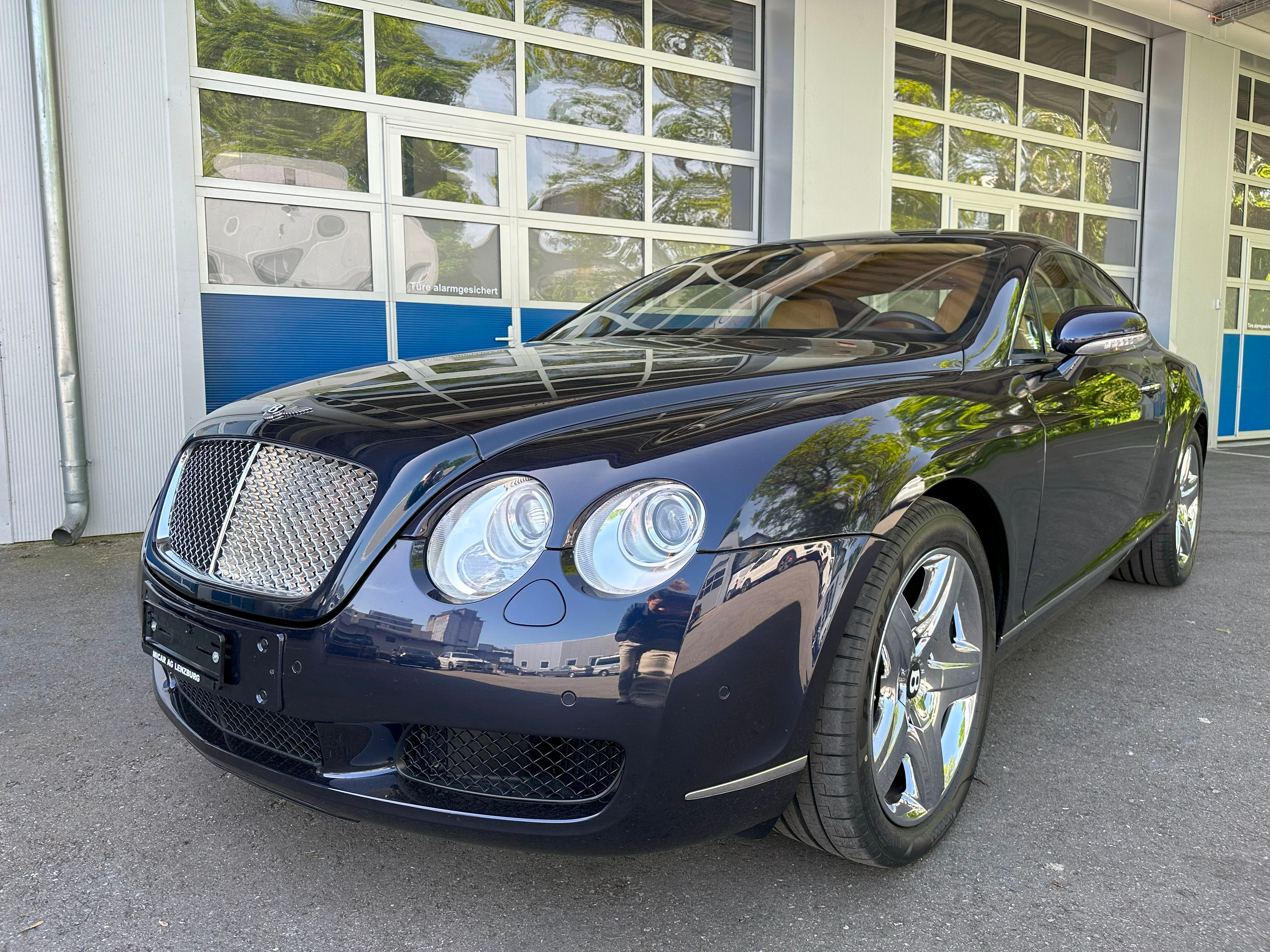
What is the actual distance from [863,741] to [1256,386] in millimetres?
11709

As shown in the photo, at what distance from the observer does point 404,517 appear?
1.51 m

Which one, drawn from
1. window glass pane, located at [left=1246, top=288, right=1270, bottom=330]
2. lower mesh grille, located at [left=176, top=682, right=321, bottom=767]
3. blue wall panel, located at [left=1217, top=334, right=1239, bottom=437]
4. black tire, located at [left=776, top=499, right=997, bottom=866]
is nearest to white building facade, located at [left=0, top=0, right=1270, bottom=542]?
blue wall panel, located at [left=1217, top=334, right=1239, bottom=437]

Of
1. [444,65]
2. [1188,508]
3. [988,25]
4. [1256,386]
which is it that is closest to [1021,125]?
[988,25]

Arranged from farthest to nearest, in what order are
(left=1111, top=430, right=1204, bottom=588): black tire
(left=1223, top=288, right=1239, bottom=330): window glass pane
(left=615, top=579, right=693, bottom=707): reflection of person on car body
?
(left=1223, top=288, right=1239, bottom=330): window glass pane → (left=1111, top=430, right=1204, bottom=588): black tire → (left=615, top=579, right=693, bottom=707): reflection of person on car body

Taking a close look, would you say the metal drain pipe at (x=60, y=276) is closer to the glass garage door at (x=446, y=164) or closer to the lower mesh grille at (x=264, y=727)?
the glass garage door at (x=446, y=164)

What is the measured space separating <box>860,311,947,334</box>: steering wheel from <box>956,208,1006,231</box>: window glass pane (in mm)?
6572

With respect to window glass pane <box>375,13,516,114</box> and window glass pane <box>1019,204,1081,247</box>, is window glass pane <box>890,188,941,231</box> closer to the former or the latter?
window glass pane <box>1019,204,1081,247</box>

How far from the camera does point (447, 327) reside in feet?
19.8

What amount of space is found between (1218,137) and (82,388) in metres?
11.2

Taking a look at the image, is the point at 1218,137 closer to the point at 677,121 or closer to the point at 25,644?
the point at 677,121

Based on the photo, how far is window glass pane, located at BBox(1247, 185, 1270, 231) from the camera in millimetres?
10922

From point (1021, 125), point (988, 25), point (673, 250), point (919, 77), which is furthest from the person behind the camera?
point (1021, 125)

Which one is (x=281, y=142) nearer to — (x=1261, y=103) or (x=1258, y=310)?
(x=1258, y=310)

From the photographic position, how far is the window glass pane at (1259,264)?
1091cm
